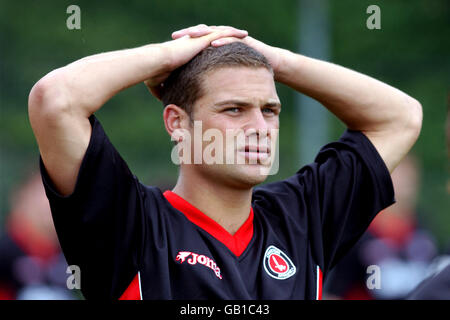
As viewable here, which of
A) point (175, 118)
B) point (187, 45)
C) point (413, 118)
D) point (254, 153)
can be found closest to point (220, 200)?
point (254, 153)

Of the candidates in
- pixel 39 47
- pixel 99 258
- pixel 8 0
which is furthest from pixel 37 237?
pixel 8 0

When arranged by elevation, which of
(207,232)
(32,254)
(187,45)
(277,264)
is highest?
(187,45)

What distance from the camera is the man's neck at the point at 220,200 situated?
9.93 feet

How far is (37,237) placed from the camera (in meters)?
6.45

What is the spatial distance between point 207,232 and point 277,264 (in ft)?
1.06

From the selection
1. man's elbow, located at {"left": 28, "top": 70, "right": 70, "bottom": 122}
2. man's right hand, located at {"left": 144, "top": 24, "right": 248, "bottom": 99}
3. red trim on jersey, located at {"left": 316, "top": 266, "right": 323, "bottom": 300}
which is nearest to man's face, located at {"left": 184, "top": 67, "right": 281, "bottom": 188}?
man's right hand, located at {"left": 144, "top": 24, "right": 248, "bottom": 99}

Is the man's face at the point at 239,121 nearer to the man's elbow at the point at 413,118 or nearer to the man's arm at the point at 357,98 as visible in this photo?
the man's arm at the point at 357,98

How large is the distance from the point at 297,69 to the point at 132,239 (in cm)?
112

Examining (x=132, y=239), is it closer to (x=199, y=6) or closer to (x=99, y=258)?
(x=99, y=258)

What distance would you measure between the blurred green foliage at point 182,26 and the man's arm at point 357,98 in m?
8.00

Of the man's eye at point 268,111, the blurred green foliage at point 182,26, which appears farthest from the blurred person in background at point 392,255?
the blurred green foliage at point 182,26

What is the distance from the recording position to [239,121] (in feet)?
9.68

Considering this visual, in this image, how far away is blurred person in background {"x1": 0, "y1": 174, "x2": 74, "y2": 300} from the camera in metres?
6.10

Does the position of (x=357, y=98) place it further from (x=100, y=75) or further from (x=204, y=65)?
(x=100, y=75)
